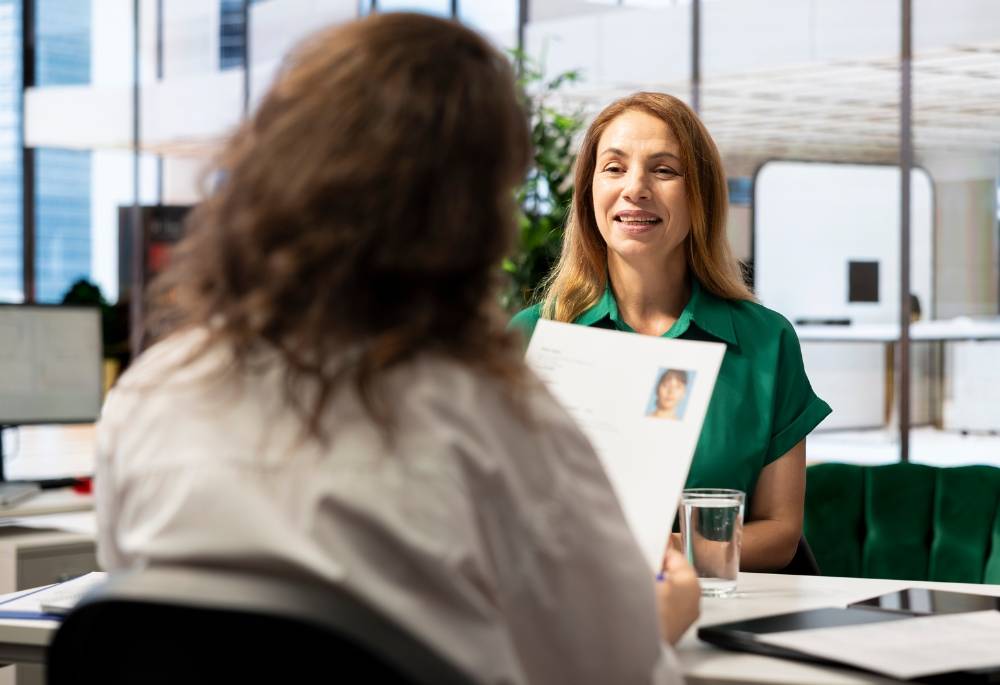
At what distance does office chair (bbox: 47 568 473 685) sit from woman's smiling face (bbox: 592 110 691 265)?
4.44ft

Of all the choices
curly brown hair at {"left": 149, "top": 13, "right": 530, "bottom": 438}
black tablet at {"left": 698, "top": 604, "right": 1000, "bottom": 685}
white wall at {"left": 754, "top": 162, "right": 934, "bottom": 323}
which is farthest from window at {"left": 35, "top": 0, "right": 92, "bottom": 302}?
curly brown hair at {"left": 149, "top": 13, "right": 530, "bottom": 438}

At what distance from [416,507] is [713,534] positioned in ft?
2.80

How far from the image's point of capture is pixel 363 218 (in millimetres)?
902

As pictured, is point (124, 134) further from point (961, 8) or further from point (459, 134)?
point (459, 134)

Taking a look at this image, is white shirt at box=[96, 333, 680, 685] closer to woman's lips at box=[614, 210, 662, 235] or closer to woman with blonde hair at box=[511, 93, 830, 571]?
woman with blonde hair at box=[511, 93, 830, 571]

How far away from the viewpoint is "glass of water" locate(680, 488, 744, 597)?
63.7 inches

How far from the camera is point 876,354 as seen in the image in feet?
20.8

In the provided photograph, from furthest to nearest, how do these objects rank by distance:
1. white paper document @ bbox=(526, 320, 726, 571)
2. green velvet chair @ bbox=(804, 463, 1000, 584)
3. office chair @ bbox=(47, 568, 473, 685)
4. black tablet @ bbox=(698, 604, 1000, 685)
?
green velvet chair @ bbox=(804, 463, 1000, 584) < white paper document @ bbox=(526, 320, 726, 571) < black tablet @ bbox=(698, 604, 1000, 685) < office chair @ bbox=(47, 568, 473, 685)

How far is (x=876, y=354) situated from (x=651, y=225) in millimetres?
4566

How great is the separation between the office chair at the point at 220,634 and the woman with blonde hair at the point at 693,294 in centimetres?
121

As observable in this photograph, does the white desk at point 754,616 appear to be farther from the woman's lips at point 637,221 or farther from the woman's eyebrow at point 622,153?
the woman's eyebrow at point 622,153

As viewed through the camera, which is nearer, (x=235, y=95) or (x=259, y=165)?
(x=259, y=165)

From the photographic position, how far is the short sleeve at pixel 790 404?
2025 mm

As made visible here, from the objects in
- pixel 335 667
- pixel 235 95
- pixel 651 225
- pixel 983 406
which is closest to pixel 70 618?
pixel 335 667
